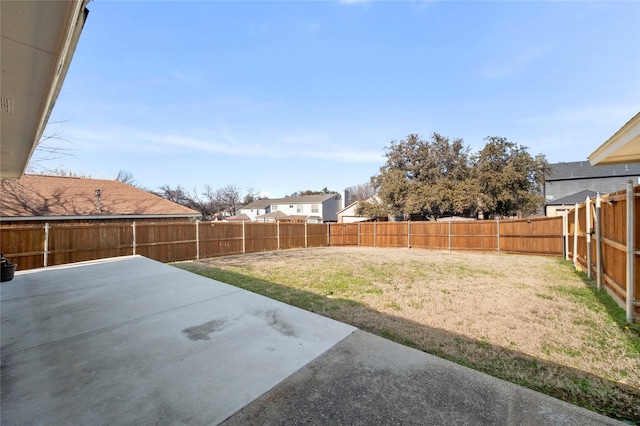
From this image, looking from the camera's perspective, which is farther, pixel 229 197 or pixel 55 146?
pixel 229 197

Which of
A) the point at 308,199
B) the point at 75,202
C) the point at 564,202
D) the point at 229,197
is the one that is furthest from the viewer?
the point at 229,197

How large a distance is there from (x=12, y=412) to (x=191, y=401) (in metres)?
1.06

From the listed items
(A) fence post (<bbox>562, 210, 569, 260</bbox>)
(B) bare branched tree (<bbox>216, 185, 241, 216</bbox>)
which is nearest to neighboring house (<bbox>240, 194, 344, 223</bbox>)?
(B) bare branched tree (<bbox>216, 185, 241, 216</bbox>)

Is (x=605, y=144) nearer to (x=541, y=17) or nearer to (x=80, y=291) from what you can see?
(x=541, y=17)

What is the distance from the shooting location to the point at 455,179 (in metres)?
23.0

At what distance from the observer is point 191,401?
1.82m

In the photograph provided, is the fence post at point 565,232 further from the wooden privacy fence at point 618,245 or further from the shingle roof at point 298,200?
the shingle roof at point 298,200

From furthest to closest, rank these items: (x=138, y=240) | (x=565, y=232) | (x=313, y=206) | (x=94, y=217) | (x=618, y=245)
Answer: (x=313, y=206) < (x=94, y=217) < (x=138, y=240) < (x=565, y=232) < (x=618, y=245)

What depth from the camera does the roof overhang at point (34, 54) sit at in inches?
53.5

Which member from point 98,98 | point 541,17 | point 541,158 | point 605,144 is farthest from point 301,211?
point 605,144

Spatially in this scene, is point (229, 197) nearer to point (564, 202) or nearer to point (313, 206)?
point (313, 206)

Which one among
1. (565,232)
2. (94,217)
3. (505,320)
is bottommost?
(505,320)

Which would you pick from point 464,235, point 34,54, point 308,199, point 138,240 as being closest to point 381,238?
point 464,235

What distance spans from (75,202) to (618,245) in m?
20.6
